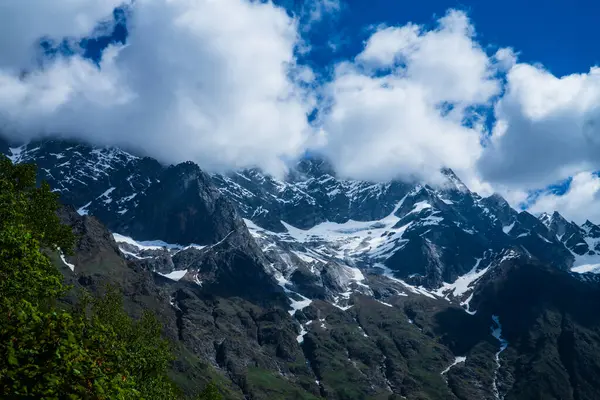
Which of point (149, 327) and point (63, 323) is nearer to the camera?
point (63, 323)

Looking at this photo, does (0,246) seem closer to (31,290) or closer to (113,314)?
(31,290)

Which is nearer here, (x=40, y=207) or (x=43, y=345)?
(x=43, y=345)

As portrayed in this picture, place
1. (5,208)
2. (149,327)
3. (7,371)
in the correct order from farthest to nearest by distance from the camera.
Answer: (149,327) → (5,208) → (7,371)

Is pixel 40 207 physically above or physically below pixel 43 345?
above

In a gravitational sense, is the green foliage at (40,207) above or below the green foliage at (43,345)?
above

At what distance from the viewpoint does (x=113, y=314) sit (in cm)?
5762

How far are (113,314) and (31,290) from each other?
35.5 m

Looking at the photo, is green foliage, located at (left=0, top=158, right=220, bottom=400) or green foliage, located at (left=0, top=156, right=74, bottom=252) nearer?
green foliage, located at (left=0, top=158, right=220, bottom=400)

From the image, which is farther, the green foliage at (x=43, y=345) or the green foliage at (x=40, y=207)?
the green foliage at (x=40, y=207)

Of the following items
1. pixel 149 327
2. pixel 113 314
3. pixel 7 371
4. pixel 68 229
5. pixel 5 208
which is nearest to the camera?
pixel 7 371

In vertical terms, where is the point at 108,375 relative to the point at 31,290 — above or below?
below

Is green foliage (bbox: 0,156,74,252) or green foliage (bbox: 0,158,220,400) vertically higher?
green foliage (bbox: 0,156,74,252)

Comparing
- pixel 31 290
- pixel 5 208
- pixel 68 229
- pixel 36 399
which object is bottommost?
pixel 36 399

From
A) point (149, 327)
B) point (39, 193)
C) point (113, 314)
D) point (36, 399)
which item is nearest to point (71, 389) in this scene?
point (36, 399)
